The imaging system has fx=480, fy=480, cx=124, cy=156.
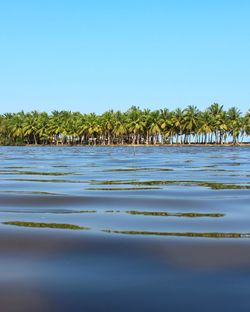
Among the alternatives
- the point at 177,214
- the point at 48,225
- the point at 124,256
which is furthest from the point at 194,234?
the point at 48,225

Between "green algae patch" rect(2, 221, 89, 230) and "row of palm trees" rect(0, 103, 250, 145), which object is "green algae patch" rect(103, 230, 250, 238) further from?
"row of palm trees" rect(0, 103, 250, 145)

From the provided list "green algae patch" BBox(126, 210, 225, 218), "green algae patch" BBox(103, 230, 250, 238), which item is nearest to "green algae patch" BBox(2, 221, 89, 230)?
"green algae patch" BBox(103, 230, 250, 238)

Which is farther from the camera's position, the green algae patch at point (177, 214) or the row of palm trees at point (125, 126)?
the row of palm trees at point (125, 126)

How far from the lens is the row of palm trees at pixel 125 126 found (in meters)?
107

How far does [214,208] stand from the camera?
4664 millimetres

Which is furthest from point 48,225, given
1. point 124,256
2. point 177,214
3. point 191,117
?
point 191,117

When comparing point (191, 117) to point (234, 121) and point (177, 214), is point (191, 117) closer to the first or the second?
point (234, 121)

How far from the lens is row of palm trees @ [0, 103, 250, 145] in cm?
10706

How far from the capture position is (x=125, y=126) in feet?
359

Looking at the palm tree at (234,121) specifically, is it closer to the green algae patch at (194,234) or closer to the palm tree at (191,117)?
the palm tree at (191,117)

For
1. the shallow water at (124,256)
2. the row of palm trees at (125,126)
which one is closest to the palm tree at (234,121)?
the row of palm trees at (125,126)

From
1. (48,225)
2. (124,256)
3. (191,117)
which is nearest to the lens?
(124,256)

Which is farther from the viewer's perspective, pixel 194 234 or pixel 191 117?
pixel 191 117

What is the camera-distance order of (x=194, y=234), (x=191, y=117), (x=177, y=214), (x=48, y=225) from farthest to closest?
(x=191, y=117) < (x=177, y=214) < (x=48, y=225) < (x=194, y=234)
